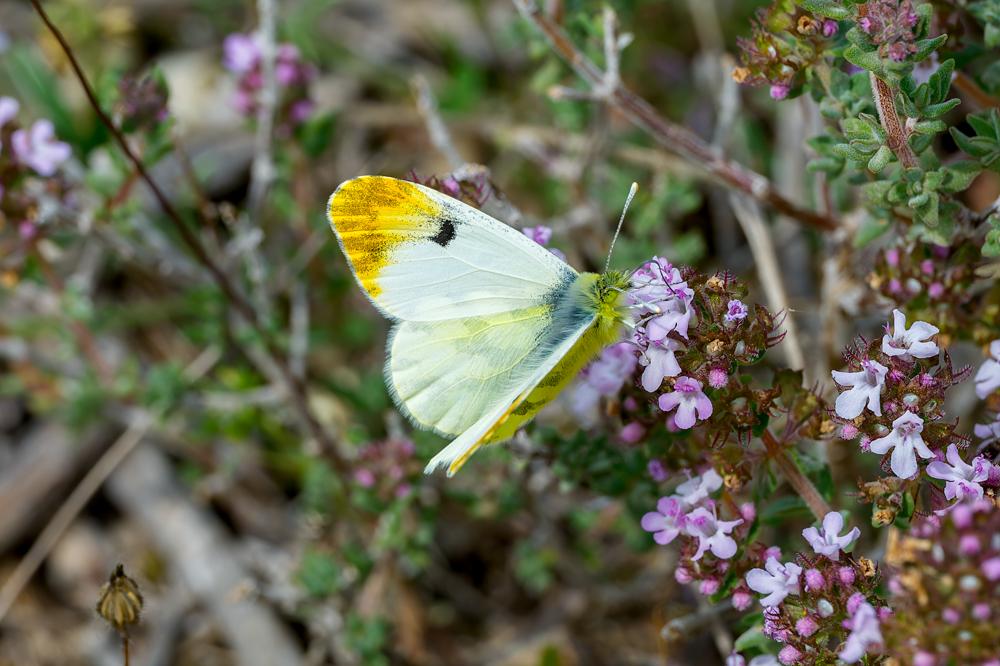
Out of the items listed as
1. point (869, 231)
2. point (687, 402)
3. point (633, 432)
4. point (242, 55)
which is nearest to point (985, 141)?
point (869, 231)

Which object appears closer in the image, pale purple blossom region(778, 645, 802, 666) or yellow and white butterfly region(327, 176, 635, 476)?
pale purple blossom region(778, 645, 802, 666)

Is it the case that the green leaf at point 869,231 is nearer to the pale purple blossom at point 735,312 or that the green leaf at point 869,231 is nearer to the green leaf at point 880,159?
the green leaf at point 880,159

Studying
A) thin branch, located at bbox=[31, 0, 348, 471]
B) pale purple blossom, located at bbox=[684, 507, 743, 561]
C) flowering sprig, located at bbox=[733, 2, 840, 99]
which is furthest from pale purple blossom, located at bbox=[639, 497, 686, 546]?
thin branch, located at bbox=[31, 0, 348, 471]

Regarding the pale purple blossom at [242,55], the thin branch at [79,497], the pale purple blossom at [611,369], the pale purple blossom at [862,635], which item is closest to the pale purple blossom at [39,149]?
the pale purple blossom at [242,55]

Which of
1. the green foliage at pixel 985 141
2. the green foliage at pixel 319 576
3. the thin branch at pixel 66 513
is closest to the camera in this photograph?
the green foliage at pixel 985 141

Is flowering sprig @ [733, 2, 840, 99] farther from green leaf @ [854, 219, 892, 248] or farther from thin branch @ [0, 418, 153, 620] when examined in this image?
thin branch @ [0, 418, 153, 620]

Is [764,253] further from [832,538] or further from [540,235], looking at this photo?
[832,538]

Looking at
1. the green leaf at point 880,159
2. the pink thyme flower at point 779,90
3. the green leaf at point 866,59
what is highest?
the green leaf at point 866,59
